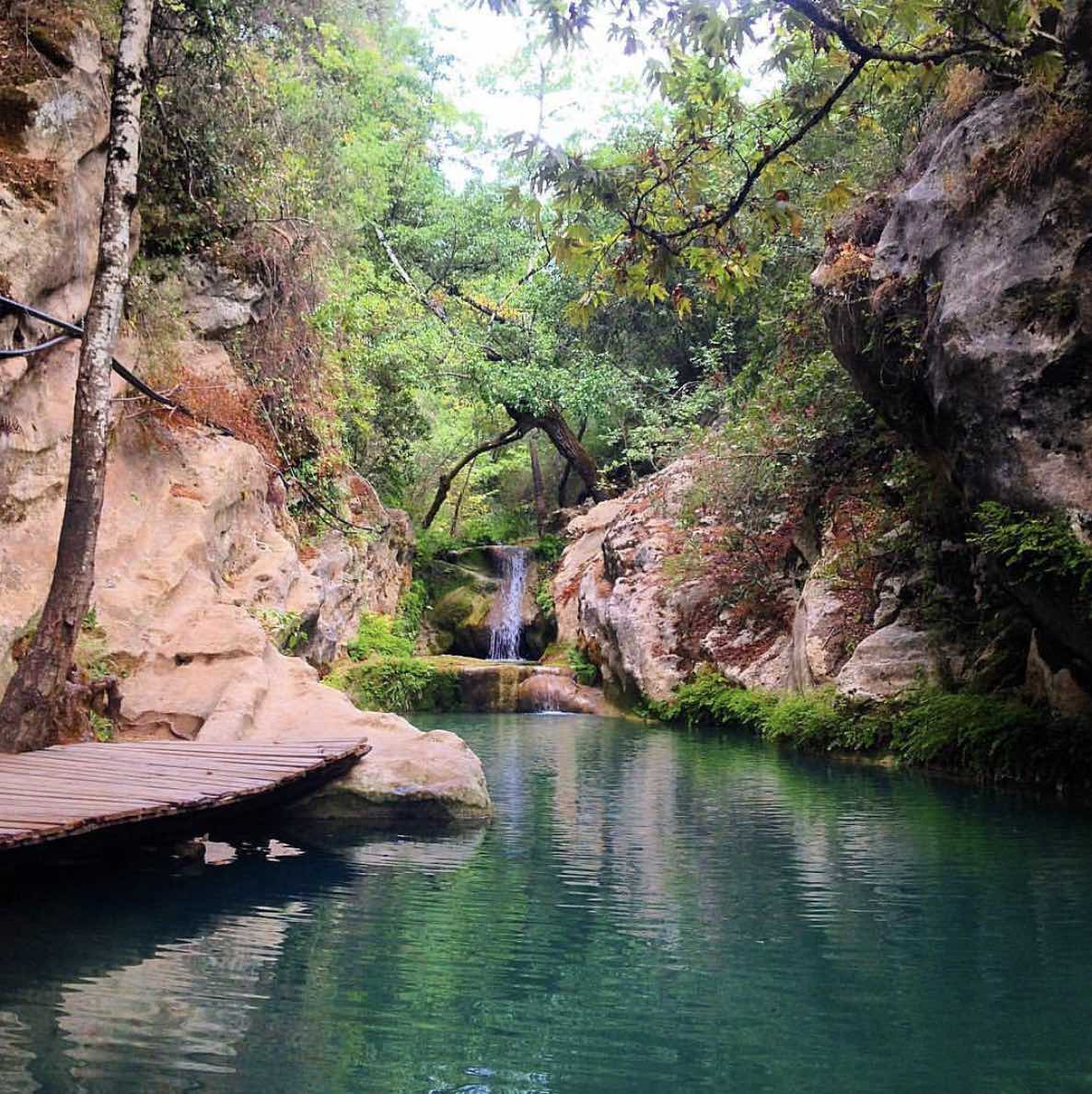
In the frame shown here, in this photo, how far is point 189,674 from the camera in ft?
31.9

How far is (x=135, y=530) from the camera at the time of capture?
11.1m

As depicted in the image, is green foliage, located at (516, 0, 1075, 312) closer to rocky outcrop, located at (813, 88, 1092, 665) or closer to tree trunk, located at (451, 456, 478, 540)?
rocky outcrop, located at (813, 88, 1092, 665)

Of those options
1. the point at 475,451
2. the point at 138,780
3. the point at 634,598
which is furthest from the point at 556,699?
the point at 138,780

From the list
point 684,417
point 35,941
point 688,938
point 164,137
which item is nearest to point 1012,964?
point 688,938

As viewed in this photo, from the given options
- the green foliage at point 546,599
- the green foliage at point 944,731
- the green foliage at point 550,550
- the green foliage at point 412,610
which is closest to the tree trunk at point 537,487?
the green foliage at point 550,550

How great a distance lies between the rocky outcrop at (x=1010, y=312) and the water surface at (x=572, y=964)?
9.04 feet

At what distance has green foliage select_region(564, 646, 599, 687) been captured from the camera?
2192cm

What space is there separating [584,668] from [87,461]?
50.9ft

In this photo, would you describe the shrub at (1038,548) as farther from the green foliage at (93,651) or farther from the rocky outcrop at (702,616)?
the green foliage at (93,651)

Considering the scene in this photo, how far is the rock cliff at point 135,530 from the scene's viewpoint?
8758mm

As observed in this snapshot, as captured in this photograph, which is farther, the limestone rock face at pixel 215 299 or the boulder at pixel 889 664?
the limestone rock face at pixel 215 299

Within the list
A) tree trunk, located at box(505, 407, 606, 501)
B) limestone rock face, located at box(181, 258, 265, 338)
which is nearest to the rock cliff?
limestone rock face, located at box(181, 258, 265, 338)

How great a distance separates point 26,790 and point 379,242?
23.9 metres

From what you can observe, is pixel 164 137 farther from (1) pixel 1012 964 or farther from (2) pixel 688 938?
(1) pixel 1012 964
